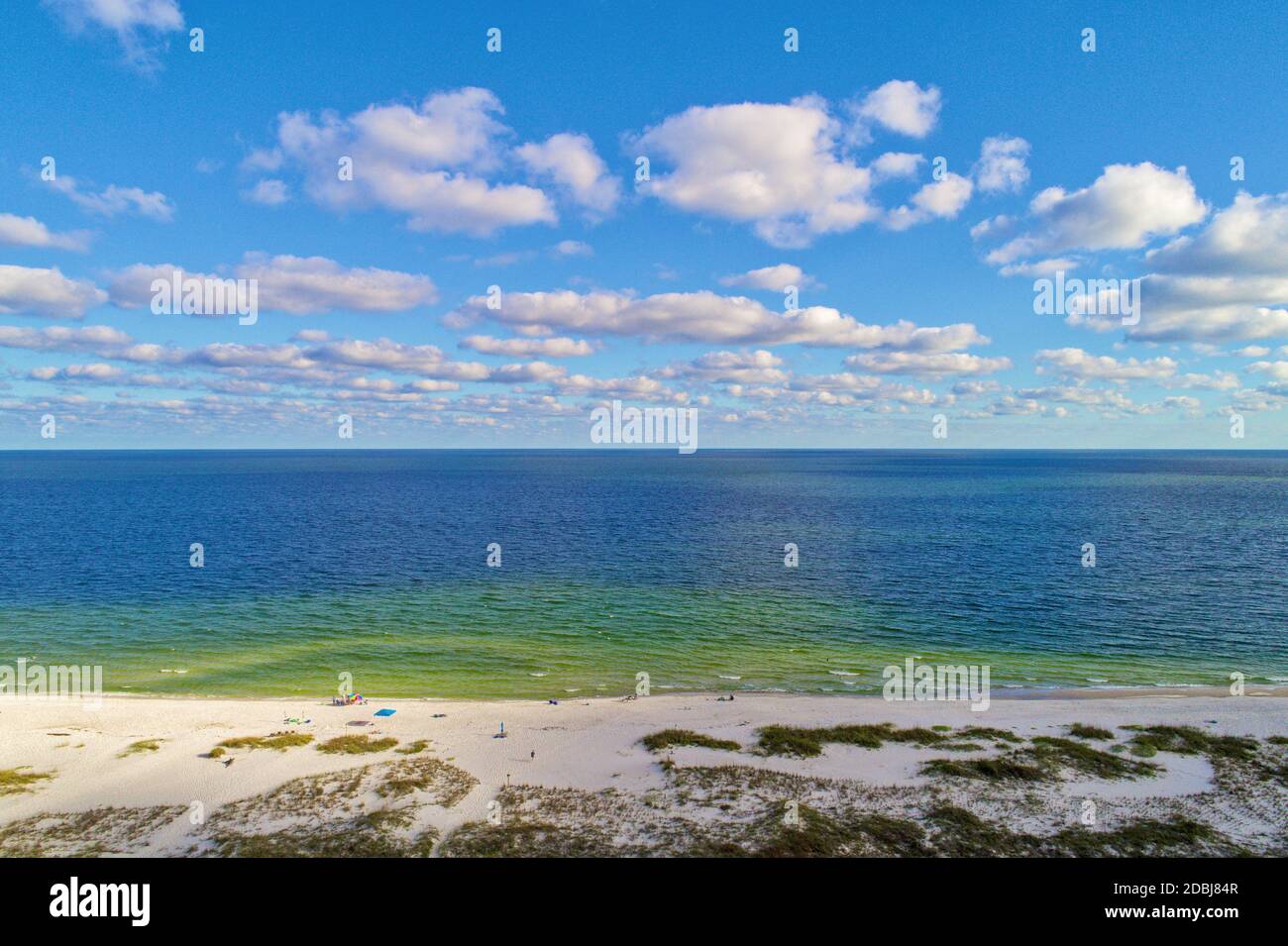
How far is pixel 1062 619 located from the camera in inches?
2040

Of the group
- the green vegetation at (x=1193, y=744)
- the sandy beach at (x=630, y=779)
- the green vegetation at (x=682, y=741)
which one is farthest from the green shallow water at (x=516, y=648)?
the green vegetation at (x=1193, y=744)

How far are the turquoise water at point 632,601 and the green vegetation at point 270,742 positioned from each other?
31.9 feet

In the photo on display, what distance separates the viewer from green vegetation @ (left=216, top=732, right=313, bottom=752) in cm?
2728

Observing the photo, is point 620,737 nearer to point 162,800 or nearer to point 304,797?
point 304,797

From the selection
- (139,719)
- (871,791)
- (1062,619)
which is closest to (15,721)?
(139,719)

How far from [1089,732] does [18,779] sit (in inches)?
1718

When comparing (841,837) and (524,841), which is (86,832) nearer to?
(524,841)

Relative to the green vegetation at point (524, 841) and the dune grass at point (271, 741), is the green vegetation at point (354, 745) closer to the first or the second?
the dune grass at point (271, 741)

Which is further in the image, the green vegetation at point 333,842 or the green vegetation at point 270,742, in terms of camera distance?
the green vegetation at point 270,742

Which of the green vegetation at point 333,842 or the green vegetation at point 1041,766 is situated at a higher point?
the green vegetation at point 333,842

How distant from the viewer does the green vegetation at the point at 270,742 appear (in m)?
27.3

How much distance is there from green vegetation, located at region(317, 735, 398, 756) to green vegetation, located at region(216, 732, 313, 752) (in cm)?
118
